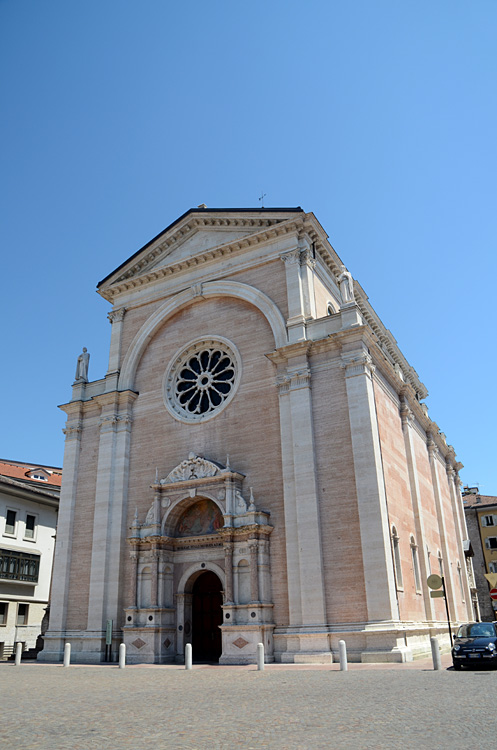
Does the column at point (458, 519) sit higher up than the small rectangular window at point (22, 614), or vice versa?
the column at point (458, 519)

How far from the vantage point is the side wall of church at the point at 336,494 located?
840 inches

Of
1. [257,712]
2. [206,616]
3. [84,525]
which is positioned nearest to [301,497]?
[206,616]

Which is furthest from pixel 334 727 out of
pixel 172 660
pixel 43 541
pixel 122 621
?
pixel 43 541

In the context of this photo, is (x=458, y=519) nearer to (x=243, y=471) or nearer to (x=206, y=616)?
(x=206, y=616)

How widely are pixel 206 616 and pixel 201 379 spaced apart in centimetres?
1074

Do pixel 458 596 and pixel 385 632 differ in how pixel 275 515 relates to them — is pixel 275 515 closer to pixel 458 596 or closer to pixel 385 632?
pixel 385 632

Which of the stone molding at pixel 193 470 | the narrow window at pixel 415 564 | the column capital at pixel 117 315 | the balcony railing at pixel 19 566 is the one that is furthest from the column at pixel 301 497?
the balcony railing at pixel 19 566

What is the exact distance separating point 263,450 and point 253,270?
30.2 feet

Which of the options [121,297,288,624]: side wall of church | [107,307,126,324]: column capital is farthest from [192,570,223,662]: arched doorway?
[107,307,126,324]: column capital

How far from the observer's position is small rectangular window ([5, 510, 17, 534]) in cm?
4091

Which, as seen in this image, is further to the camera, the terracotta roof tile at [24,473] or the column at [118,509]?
the terracotta roof tile at [24,473]

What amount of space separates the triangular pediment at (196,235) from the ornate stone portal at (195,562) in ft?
38.3

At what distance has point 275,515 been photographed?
23.8 metres

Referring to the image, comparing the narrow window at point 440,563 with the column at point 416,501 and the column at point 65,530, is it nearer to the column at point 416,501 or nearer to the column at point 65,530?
the column at point 416,501
